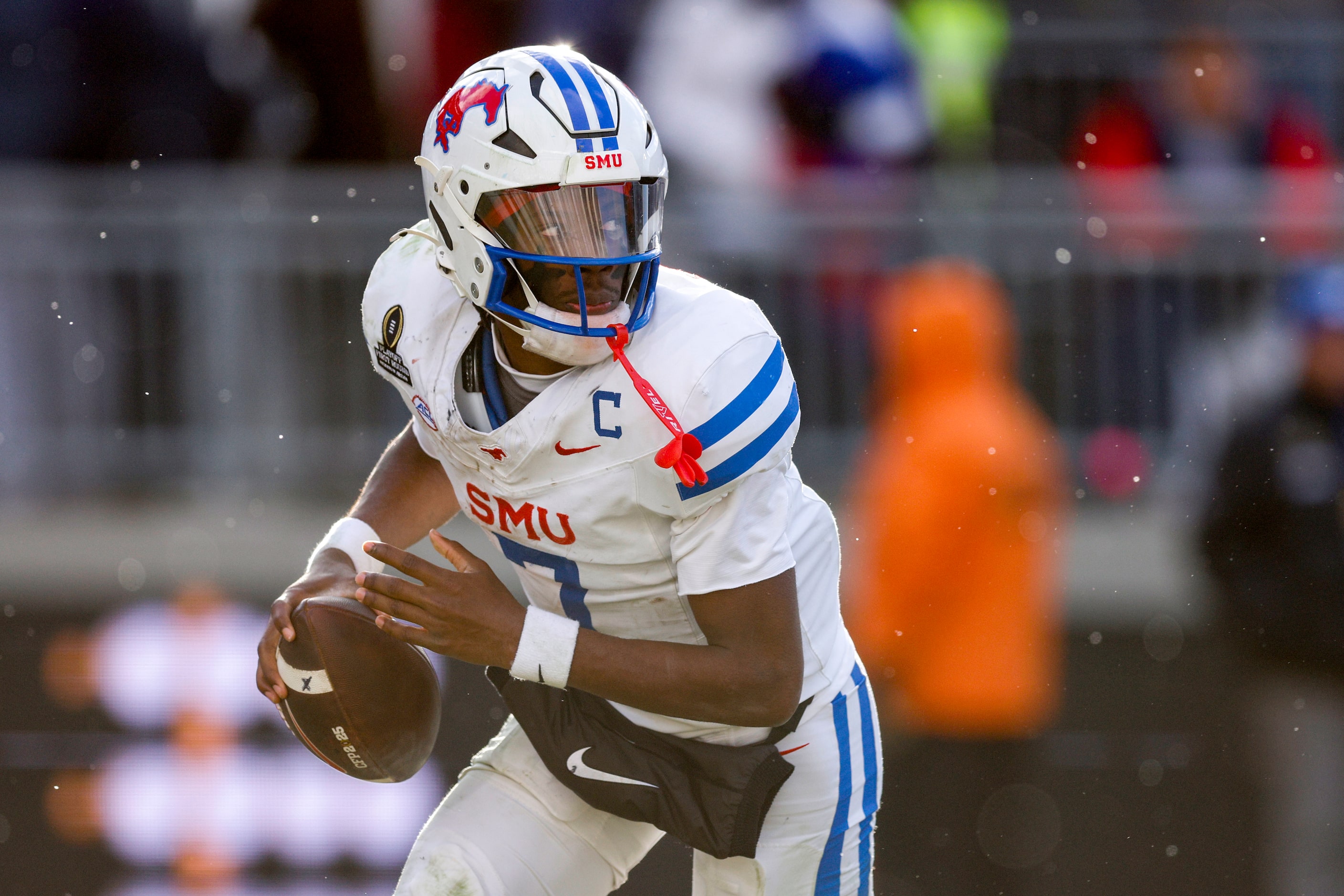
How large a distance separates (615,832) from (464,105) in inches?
56.9

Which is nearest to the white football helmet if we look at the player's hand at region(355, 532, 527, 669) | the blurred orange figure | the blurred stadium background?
the player's hand at region(355, 532, 527, 669)

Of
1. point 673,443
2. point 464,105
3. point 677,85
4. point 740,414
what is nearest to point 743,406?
point 740,414

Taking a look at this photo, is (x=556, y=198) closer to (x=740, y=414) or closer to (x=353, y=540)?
(x=740, y=414)

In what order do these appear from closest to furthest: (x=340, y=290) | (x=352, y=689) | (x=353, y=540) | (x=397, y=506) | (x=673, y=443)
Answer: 1. (x=673, y=443)
2. (x=352, y=689)
3. (x=353, y=540)
4. (x=397, y=506)
5. (x=340, y=290)

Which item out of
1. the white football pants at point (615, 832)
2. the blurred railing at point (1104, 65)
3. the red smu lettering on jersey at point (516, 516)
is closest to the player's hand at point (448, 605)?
the red smu lettering on jersey at point (516, 516)

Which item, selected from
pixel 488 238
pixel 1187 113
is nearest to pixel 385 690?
pixel 488 238

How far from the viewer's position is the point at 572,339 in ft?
9.01

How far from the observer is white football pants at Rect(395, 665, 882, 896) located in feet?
9.98

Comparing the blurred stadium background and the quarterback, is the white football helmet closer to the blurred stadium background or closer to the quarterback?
the quarterback

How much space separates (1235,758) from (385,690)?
447 cm

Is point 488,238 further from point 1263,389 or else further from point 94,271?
point 94,271

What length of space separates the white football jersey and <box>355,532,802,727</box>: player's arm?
7cm

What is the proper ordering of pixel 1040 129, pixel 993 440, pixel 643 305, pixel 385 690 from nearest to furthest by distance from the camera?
pixel 643 305
pixel 385 690
pixel 993 440
pixel 1040 129

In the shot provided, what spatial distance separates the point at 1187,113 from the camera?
821 centimetres
